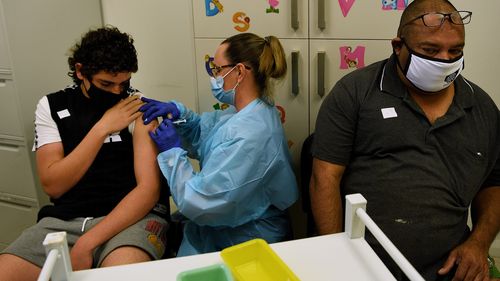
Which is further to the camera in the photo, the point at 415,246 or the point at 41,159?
the point at 41,159

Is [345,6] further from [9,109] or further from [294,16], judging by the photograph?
[9,109]

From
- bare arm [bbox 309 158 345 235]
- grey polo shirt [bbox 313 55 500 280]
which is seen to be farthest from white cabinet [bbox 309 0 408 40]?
bare arm [bbox 309 158 345 235]

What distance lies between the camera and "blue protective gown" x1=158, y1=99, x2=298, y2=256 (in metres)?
1.44

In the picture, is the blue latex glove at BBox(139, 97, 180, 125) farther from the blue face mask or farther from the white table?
the white table

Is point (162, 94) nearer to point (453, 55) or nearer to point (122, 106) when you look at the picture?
point (122, 106)

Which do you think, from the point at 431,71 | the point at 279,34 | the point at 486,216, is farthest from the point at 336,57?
the point at 486,216

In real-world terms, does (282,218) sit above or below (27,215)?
above

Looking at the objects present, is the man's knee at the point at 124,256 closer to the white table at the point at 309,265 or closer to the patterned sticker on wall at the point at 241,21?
the white table at the point at 309,265

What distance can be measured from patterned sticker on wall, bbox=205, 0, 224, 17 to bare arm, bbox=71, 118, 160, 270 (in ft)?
2.11

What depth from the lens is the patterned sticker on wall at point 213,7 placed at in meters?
1.95

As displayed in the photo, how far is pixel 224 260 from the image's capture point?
3.18 ft

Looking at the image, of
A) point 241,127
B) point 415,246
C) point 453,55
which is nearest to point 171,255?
point 241,127

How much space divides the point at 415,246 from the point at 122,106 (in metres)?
1.19

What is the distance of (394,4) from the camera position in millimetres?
1752
